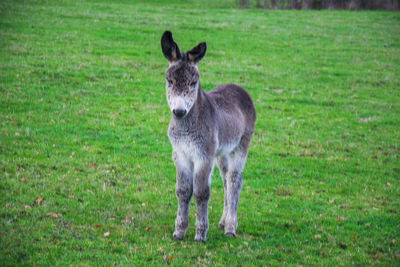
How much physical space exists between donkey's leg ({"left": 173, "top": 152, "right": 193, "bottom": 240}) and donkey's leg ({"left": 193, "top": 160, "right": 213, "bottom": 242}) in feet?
0.69

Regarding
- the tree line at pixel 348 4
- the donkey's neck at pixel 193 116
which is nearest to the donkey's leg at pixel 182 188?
the donkey's neck at pixel 193 116

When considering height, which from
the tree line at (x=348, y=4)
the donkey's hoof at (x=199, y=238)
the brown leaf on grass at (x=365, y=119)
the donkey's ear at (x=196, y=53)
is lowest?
the donkey's hoof at (x=199, y=238)

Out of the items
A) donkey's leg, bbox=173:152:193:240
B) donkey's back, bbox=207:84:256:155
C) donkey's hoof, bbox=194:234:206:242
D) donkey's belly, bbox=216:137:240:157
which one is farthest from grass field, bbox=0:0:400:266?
donkey's back, bbox=207:84:256:155

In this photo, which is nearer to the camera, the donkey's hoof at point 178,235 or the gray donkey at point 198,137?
the gray donkey at point 198,137

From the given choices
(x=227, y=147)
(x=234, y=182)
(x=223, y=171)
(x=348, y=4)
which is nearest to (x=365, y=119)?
(x=223, y=171)

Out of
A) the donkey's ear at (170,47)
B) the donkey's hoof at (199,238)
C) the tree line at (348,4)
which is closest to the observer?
the donkey's ear at (170,47)

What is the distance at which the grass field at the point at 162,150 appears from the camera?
23.8 feet

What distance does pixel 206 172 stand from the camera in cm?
698

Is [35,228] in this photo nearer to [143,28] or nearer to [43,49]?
[43,49]

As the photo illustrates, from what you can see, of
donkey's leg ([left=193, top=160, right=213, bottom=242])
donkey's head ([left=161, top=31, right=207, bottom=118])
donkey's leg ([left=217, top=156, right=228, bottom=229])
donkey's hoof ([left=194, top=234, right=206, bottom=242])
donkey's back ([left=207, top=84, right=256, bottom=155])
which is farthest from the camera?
donkey's leg ([left=217, top=156, right=228, bottom=229])

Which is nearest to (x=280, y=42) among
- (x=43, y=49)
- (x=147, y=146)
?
(x=43, y=49)

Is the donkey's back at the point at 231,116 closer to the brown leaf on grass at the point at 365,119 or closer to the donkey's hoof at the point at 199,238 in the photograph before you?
the donkey's hoof at the point at 199,238

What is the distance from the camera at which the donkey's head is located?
627 cm

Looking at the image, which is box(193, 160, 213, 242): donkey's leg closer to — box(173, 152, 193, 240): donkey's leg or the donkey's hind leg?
box(173, 152, 193, 240): donkey's leg
